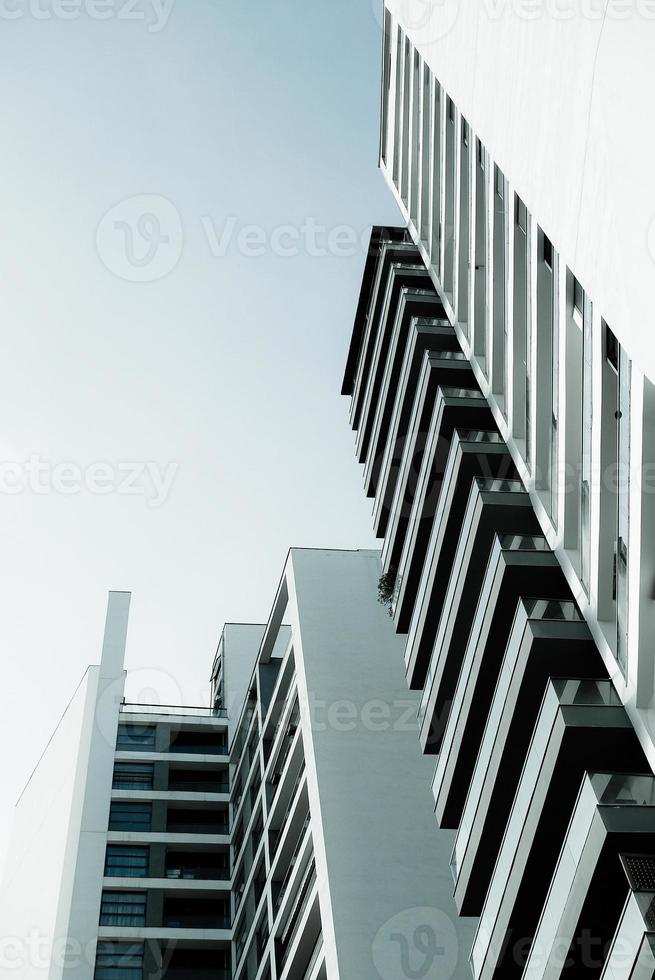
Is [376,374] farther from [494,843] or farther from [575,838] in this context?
[575,838]

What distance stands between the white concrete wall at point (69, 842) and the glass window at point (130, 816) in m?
1.09

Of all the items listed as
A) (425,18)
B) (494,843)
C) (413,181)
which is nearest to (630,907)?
(494,843)

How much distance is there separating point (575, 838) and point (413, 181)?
24.6m

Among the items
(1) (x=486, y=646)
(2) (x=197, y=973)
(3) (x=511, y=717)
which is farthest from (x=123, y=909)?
(3) (x=511, y=717)

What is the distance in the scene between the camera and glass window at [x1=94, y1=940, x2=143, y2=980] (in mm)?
47250

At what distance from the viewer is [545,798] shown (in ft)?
60.0

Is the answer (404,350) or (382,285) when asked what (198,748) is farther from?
(404,350)

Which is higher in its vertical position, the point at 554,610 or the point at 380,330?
the point at 380,330

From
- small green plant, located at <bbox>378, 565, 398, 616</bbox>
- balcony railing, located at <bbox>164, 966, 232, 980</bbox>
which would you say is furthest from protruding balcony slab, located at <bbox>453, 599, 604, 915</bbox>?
balcony railing, located at <bbox>164, 966, 232, 980</bbox>

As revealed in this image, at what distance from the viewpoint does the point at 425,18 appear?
27719 mm

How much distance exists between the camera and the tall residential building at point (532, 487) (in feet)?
48.5

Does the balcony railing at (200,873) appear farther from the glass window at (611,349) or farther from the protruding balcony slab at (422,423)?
the glass window at (611,349)

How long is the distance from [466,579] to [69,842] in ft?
118

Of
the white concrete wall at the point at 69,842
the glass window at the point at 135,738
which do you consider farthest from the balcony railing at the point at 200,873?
the glass window at the point at 135,738
